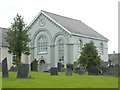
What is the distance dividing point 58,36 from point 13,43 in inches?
517

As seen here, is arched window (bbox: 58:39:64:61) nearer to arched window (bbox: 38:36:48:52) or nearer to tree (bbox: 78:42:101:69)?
arched window (bbox: 38:36:48:52)

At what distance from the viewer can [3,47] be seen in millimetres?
47000

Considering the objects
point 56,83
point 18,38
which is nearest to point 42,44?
point 18,38

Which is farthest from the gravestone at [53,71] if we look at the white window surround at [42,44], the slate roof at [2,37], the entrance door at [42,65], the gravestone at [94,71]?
the slate roof at [2,37]

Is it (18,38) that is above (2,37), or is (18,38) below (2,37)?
below

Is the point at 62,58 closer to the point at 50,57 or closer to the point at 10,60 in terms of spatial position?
the point at 50,57

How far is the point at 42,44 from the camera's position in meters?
47.8

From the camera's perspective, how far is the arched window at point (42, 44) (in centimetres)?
4719

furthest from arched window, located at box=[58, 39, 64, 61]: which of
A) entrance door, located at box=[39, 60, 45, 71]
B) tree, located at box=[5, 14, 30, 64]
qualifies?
tree, located at box=[5, 14, 30, 64]

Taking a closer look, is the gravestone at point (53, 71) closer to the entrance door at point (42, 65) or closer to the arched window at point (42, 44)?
the entrance door at point (42, 65)

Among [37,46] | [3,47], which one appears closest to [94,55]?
[37,46]

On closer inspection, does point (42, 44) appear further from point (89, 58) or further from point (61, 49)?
point (89, 58)

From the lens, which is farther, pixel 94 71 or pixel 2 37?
pixel 2 37

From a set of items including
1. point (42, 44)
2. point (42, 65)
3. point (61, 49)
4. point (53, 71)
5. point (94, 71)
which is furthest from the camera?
point (42, 44)
